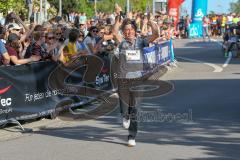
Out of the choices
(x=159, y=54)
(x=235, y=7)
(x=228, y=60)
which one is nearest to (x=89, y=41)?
(x=159, y=54)

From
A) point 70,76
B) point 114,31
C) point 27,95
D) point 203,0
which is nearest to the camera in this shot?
point 114,31

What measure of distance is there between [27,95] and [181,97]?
4824mm

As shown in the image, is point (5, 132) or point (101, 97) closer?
point (5, 132)

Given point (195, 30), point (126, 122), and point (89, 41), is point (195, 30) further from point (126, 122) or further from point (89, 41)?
point (126, 122)

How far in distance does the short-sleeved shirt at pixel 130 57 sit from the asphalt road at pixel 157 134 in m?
1.06

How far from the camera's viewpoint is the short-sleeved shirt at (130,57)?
30.9 ft

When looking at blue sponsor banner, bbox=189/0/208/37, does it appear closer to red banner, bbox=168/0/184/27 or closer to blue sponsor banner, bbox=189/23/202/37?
blue sponsor banner, bbox=189/23/202/37

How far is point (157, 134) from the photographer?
10.3 meters

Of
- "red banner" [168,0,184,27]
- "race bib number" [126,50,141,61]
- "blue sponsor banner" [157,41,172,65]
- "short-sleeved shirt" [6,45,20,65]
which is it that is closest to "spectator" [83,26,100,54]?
"short-sleeved shirt" [6,45,20,65]

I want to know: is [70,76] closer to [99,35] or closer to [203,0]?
[99,35]

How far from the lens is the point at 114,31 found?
32.0 ft

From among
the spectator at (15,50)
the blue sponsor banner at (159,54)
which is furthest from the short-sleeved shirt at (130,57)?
the blue sponsor banner at (159,54)

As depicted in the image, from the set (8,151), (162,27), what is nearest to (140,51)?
(8,151)

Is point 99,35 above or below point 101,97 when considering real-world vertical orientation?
above
